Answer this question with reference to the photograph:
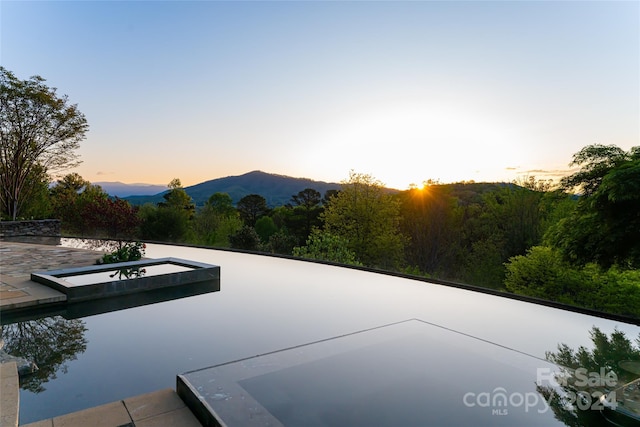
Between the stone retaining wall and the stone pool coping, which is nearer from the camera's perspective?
the stone pool coping

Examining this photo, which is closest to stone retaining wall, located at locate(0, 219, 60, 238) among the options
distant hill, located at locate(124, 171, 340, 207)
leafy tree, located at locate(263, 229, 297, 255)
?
leafy tree, located at locate(263, 229, 297, 255)

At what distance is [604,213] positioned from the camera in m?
5.56

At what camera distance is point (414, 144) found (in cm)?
1622

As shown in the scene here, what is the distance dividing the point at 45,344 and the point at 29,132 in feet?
55.3

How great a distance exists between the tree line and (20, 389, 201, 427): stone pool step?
5907 millimetres

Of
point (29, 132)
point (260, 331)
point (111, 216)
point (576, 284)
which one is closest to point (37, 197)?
point (29, 132)

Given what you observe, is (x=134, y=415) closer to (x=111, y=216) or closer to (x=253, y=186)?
(x=111, y=216)

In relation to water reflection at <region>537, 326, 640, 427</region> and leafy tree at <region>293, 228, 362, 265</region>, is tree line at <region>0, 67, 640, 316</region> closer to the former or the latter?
leafy tree at <region>293, 228, 362, 265</region>

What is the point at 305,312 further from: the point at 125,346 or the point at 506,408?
the point at 506,408

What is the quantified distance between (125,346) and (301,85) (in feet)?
31.2

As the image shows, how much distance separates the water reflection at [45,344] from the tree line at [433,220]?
23.0 ft

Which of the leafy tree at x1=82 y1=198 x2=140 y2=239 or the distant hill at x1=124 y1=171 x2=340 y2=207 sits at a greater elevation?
the distant hill at x1=124 y1=171 x2=340 y2=207

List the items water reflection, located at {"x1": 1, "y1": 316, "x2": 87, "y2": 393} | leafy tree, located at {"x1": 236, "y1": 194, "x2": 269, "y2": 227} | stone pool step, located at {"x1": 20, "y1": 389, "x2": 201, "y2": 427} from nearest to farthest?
stone pool step, located at {"x1": 20, "y1": 389, "x2": 201, "y2": 427} → water reflection, located at {"x1": 1, "y1": 316, "x2": 87, "y2": 393} → leafy tree, located at {"x1": 236, "y1": 194, "x2": 269, "y2": 227}

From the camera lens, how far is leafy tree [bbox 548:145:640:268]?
5.07m
